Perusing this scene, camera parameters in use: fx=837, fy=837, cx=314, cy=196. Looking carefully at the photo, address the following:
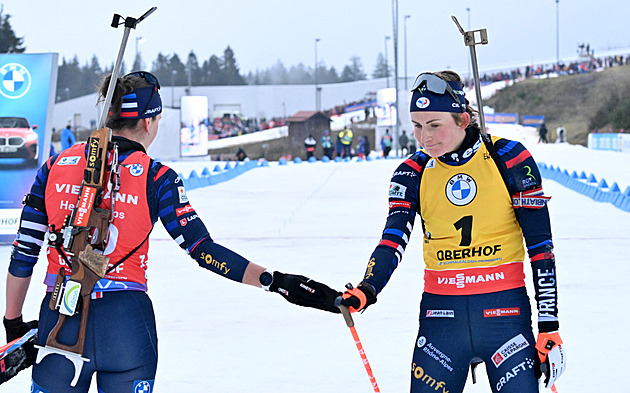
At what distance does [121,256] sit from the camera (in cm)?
262

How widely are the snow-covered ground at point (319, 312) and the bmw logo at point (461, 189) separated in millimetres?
1993

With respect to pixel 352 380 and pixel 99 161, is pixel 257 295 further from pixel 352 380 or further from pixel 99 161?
pixel 99 161

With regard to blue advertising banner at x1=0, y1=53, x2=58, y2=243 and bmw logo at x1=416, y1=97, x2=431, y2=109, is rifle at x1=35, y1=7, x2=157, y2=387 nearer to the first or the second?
bmw logo at x1=416, y1=97, x2=431, y2=109

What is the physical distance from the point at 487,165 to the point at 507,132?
47884mm

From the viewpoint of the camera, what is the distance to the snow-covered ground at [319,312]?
16.1ft

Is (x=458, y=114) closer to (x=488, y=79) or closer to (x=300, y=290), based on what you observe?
(x=300, y=290)

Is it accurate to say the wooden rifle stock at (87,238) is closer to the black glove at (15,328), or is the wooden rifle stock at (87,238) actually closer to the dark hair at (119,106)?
the dark hair at (119,106)

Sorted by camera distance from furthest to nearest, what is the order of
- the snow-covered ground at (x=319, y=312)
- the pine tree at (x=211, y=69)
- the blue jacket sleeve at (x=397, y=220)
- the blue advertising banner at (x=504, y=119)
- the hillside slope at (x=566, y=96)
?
1. the pine tree at (x=211, y=69)
2. the hillside slope at (x=566, y=96)
3. the blue advertising banner at (x=504, y=119)
4. the snow-covered ground at (x=319, y=312)
5. the blue jacket sleeve at (x=397, y=220)

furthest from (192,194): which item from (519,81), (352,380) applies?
(519,81)

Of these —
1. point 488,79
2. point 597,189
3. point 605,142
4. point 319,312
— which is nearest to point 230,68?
point 488,79

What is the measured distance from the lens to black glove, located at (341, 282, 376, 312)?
9.76 ft

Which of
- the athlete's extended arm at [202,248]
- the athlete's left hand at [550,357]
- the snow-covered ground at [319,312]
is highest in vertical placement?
the athlete's extended arm at [202,248]

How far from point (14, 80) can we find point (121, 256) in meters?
8.74

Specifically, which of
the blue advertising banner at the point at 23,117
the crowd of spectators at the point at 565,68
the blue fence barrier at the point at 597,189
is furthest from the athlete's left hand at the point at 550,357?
the crowd of spectators at the point at 565,68
